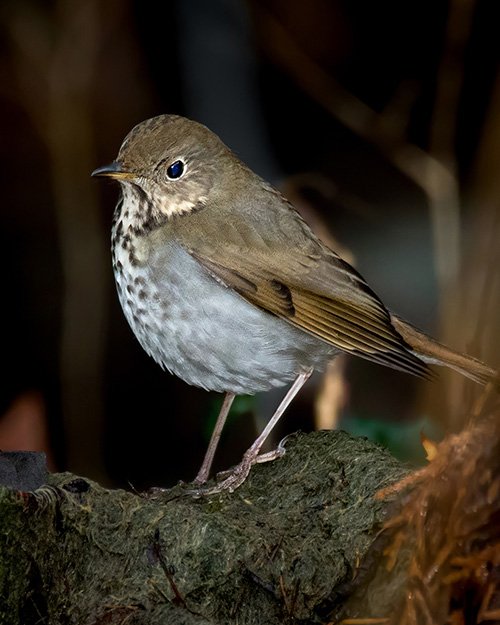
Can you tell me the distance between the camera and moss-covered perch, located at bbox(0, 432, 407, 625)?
2.07 meters

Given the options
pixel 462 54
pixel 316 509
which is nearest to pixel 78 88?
pixel 462 54

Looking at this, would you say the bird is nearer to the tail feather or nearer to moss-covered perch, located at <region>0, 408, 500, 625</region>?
the tail feather

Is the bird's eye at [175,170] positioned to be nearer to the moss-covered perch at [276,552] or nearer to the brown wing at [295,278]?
the brown wing at [295,278]

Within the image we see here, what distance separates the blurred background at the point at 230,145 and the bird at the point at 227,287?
81 cm

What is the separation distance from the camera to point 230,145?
409 cm

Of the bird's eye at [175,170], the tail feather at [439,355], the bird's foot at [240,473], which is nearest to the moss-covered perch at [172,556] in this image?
the bird's foot at [240,473]

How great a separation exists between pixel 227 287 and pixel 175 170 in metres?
0.53

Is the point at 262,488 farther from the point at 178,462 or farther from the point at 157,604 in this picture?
the point at 178,462

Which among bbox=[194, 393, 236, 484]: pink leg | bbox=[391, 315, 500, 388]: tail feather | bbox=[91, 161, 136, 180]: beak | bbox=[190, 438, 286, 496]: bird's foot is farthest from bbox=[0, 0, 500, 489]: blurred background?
bbox=[91, 161, 136, 180]: beak

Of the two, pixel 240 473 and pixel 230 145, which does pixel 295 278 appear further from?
pixel 230 145

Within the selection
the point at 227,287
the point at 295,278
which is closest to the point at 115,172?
the point at 227,287

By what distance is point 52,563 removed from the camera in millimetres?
2137

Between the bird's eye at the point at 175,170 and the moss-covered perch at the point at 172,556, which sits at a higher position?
the bird's eye at the point at 175,170

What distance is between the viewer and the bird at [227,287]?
9.39 feet
